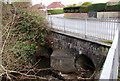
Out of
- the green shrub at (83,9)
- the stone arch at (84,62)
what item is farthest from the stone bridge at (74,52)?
the green shrub at (83,9)

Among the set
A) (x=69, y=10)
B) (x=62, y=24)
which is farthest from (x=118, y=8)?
(x=62, y=24)

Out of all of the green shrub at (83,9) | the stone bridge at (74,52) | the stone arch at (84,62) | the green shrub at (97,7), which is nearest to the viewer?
the stone bridge at (74,52)

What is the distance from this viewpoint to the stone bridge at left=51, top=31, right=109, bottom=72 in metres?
6.04

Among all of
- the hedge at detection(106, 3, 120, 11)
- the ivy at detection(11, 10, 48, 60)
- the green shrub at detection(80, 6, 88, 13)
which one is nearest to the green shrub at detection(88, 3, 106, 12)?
the hedge at detection(106, 3, 120, 11)

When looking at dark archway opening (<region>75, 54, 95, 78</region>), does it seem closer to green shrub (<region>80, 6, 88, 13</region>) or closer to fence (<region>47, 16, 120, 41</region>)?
fence (<region>47, 16, 120, 41</region>)

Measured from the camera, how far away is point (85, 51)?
21.8 feet

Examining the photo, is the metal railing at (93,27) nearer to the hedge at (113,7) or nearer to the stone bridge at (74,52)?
the stone bridge at (74,52)

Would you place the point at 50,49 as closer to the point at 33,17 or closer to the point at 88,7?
the point at 33,17

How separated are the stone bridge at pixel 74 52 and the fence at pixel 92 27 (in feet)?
1.43

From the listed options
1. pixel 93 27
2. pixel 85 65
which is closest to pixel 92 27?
pixel 93 27

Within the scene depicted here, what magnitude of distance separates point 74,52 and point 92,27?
1758 mm

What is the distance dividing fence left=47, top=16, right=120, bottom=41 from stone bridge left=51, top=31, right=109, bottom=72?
0.44 m

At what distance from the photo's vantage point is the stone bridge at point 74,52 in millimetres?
6039

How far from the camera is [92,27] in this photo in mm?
6609
